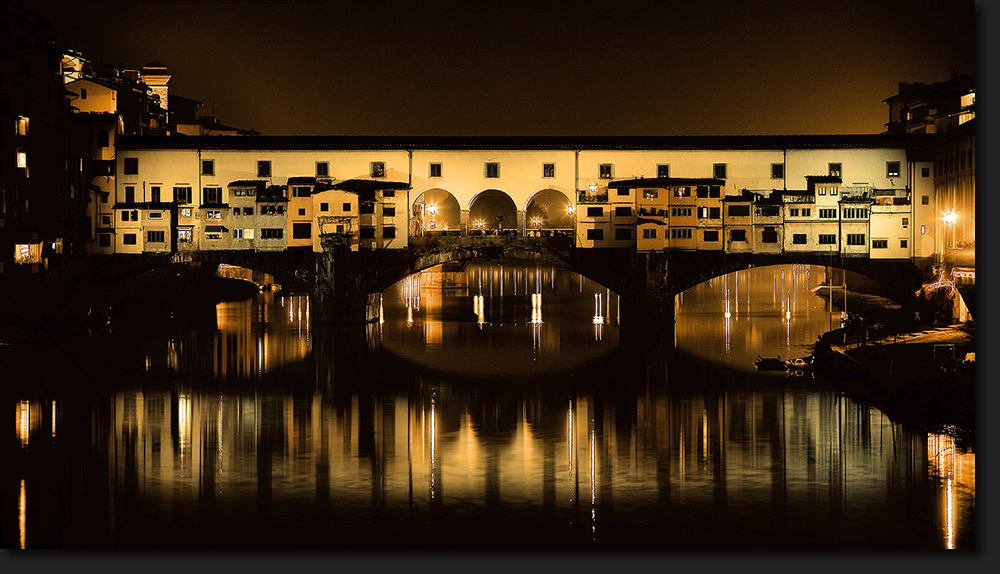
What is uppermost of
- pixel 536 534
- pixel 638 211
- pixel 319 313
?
pixel 638 211

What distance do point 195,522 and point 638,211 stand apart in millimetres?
26119

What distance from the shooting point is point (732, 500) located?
50.6ft

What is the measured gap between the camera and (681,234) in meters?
38.1

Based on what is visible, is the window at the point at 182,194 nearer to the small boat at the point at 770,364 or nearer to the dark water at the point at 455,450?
the dark water at the point at 455,450

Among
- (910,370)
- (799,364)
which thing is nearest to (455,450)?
(910,370)

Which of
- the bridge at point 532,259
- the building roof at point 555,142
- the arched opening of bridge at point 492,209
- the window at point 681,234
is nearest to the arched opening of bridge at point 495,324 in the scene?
the bridge at point 532,259

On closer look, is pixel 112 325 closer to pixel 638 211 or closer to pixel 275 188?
pixel 275 188

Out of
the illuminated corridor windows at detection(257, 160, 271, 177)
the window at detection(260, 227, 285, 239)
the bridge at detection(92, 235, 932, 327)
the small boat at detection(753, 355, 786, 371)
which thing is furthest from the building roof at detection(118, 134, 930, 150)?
the small boat at detection(753, 355, 786, 371)

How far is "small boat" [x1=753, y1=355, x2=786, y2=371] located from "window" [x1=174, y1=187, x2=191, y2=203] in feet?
74.0

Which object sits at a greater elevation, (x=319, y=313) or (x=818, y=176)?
(x=818, y=176)

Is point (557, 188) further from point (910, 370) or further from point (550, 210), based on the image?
point (550, 210)

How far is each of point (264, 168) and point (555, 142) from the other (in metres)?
11.2

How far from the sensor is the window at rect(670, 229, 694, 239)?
38031mm

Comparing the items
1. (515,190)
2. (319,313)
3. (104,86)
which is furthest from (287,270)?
(104,86)
